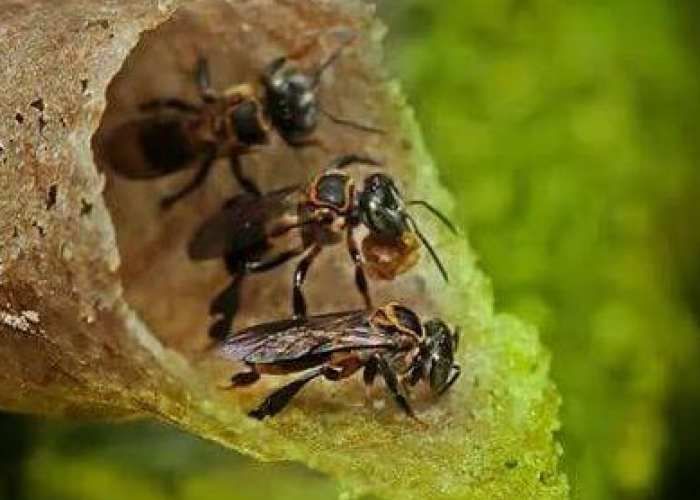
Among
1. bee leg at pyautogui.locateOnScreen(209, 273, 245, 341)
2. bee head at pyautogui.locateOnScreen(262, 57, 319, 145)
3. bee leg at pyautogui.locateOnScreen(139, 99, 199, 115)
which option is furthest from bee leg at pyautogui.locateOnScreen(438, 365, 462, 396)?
bee leg at pyautogui.locateOnScreen(139, 99, 199, 115)

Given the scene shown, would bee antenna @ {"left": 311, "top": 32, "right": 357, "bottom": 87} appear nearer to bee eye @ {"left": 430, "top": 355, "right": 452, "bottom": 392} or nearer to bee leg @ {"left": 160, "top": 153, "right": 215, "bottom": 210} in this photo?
bee leg @ {"left": 160, "top": 153, "right": 215, "bottom": 210}

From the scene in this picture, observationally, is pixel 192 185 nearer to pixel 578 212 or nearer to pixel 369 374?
pixel 369 374

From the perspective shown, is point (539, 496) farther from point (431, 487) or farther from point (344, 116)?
point (344, 116)

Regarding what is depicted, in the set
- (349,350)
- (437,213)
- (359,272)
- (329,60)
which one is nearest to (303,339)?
(349,350)

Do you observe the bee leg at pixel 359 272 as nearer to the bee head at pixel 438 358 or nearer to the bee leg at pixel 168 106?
the bee head at pixel 438 358

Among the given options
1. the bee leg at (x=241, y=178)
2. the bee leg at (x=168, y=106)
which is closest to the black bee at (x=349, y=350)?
the bee leg at (x=241, y=178)

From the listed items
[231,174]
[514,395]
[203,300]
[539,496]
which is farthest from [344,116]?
[539,496]
